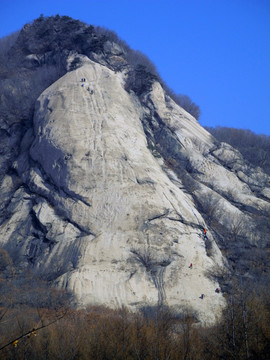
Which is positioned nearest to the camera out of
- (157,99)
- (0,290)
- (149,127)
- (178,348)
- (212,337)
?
(178,348)

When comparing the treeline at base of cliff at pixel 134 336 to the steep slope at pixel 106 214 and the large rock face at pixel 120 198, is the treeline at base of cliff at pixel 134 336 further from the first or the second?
the large rock face at pixel 120 198

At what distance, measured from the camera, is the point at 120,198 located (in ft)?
98.4

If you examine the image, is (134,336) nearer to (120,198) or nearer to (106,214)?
(106,214)

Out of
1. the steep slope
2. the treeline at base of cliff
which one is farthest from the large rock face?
the treeline at base of cliff

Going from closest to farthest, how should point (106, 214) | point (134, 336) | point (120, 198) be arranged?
point (134, 336), point (106, 214), point (120, 198)

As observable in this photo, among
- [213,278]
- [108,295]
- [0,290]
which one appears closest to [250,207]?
[213,278]

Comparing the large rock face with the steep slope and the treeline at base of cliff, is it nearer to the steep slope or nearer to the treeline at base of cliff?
the steep slope

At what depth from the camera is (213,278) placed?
27219mm

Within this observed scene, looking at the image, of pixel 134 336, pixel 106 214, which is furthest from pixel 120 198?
pixel 134 336

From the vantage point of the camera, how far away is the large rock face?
2611 cm

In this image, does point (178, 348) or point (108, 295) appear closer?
point (178, 348)

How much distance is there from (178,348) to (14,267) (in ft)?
43.0

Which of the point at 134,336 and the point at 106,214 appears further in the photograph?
the point at 106,214

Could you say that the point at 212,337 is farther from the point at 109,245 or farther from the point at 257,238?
the point at 257,238
